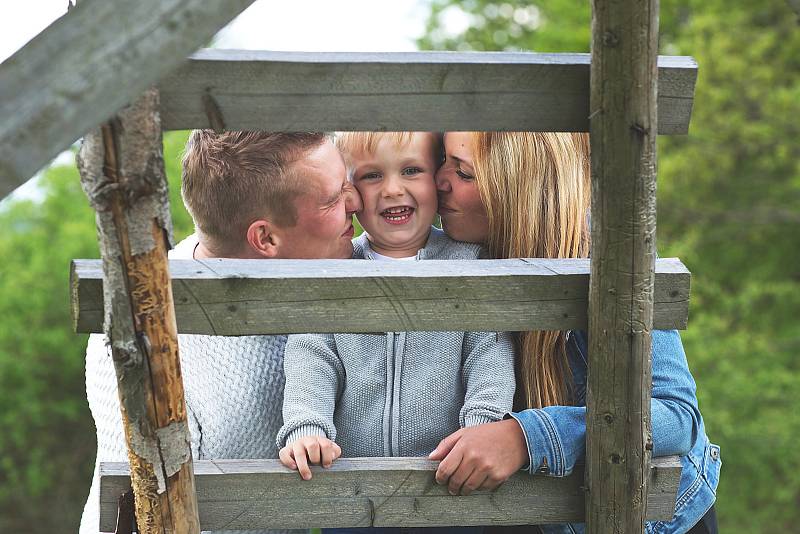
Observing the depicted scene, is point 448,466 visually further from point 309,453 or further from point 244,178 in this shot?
point 244,178

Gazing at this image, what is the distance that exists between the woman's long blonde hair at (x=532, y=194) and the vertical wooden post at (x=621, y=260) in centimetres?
43

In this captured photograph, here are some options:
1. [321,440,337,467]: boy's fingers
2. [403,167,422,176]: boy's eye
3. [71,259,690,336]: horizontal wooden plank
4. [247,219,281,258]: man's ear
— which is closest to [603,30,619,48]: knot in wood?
[71,259,690,336]: horizontal wooden plank

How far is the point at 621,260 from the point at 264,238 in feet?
3.62

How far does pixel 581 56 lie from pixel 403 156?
3.03 feet

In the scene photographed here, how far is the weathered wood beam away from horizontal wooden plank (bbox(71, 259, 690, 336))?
1.47 ft

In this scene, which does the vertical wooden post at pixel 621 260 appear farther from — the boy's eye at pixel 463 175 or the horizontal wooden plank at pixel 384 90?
the boy's eye at pixel 463 175

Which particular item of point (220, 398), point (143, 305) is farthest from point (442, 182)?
point (143, 305)

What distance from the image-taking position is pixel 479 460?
205cm

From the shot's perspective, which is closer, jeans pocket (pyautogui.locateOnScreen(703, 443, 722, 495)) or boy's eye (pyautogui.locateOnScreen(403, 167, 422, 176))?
jeans pocket (pyautogui.locateOnScreen(703, 443, 722, 495))

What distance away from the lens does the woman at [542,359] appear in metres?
2.07

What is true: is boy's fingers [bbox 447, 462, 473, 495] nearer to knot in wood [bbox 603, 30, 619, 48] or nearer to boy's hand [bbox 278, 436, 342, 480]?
boy's hand [bbox 278, 436, 342, 480]

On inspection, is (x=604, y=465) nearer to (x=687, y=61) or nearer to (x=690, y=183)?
(x=687, y=61)

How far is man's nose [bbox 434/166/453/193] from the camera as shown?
2.69 meters

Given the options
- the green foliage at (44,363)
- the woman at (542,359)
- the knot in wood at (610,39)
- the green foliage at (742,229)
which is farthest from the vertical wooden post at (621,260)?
the green foliage at (44,363)
